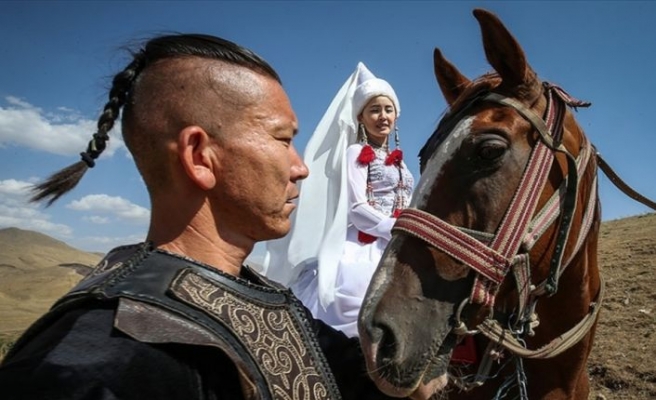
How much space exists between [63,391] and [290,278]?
3.03 metres

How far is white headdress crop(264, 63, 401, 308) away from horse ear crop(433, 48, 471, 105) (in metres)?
1.02

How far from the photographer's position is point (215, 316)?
42.5 inches

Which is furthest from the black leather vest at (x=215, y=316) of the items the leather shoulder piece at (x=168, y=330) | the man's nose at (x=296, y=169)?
the man's nose at (x=296, y=169)

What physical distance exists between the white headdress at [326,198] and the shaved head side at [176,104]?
214cm

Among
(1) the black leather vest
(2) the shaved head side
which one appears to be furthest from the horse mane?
(1) the black leather vest

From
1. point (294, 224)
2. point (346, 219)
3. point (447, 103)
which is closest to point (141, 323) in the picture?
point (447, 103)

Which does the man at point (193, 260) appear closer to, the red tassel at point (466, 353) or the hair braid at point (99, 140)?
the hair braid at point (99, 140)

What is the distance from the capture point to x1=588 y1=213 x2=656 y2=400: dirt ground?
591cm

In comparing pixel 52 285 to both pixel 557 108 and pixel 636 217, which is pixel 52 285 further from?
pixel 557 108

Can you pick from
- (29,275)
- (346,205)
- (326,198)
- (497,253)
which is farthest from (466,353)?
(29,275)

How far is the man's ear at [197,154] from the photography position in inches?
49.8

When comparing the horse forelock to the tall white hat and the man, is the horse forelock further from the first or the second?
the tall white hat

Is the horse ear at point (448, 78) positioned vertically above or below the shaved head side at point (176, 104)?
above

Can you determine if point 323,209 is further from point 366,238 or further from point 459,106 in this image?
point 459,106
